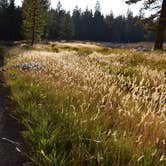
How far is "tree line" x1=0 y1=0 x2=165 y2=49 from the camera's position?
56.1 meters

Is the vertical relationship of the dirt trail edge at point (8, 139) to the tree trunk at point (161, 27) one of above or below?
below

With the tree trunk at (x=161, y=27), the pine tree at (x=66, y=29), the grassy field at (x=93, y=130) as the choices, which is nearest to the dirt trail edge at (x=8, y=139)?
the grassy field at (x=93, y=130)

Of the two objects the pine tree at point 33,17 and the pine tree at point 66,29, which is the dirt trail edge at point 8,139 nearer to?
the pine tree at point 33,17

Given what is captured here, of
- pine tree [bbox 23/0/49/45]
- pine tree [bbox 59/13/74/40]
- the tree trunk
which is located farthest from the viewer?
pine tree [bbox 59/13/74/40]

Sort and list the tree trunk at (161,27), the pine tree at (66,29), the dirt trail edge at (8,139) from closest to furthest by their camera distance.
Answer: the dirt trail edge at (8,139) < the tree trunk at (161,27) < the pine tree at (66,29)

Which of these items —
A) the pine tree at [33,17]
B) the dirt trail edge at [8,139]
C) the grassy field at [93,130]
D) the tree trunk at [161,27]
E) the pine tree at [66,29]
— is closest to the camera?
the grassy field at [93,130]

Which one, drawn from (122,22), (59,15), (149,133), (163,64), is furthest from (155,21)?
(122,22)

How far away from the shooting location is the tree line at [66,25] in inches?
2208

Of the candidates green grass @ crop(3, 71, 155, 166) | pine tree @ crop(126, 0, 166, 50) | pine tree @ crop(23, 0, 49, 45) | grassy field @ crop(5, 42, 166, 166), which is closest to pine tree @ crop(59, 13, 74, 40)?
pine tree @ crop(23, 0, 49, 45)

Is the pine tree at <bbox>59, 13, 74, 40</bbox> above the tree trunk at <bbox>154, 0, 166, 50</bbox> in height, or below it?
below

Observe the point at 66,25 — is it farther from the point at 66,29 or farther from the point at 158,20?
the point at 158,20

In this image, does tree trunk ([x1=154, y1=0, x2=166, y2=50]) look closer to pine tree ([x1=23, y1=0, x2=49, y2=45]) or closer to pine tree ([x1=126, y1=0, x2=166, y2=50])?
pine tree ([x1=126, y1=0, x2=166, y2=50])

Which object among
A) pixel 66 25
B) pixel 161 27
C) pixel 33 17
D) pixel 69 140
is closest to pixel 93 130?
pixel 69 140

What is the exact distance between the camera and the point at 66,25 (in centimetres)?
9738
